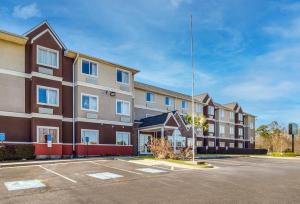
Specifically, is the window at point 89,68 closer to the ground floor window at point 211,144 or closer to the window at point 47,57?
the window at point 47,57

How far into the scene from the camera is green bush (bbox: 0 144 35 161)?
2130 centimetres

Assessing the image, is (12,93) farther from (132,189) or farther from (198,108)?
(198,108)

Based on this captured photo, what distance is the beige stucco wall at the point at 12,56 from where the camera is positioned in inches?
911

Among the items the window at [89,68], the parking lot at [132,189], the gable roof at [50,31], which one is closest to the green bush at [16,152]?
the parking lot at [132,189]

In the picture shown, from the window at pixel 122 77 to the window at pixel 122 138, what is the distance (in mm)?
5442

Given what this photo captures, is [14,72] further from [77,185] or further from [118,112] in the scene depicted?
[77,185]

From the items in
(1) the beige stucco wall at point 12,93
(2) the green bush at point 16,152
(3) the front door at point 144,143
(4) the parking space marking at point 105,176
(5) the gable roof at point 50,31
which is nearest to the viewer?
(4) the parking space marking at point 105,176

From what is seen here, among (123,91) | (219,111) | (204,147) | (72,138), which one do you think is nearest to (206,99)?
(219,111)

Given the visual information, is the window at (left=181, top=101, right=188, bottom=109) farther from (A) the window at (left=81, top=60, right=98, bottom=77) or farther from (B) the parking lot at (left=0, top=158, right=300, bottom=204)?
(B) the parking lot at (left=0, top=158, right=300, bottom=204)

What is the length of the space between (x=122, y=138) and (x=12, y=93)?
11.5m

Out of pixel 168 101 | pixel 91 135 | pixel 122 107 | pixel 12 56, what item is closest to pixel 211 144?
pixel 168 101

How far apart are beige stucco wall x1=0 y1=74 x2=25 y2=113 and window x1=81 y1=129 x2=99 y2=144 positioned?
224 inches

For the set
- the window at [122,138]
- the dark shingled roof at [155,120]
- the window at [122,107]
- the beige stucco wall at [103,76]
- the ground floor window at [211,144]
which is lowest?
the ground floor window at [211,144]

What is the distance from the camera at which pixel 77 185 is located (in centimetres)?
1148
